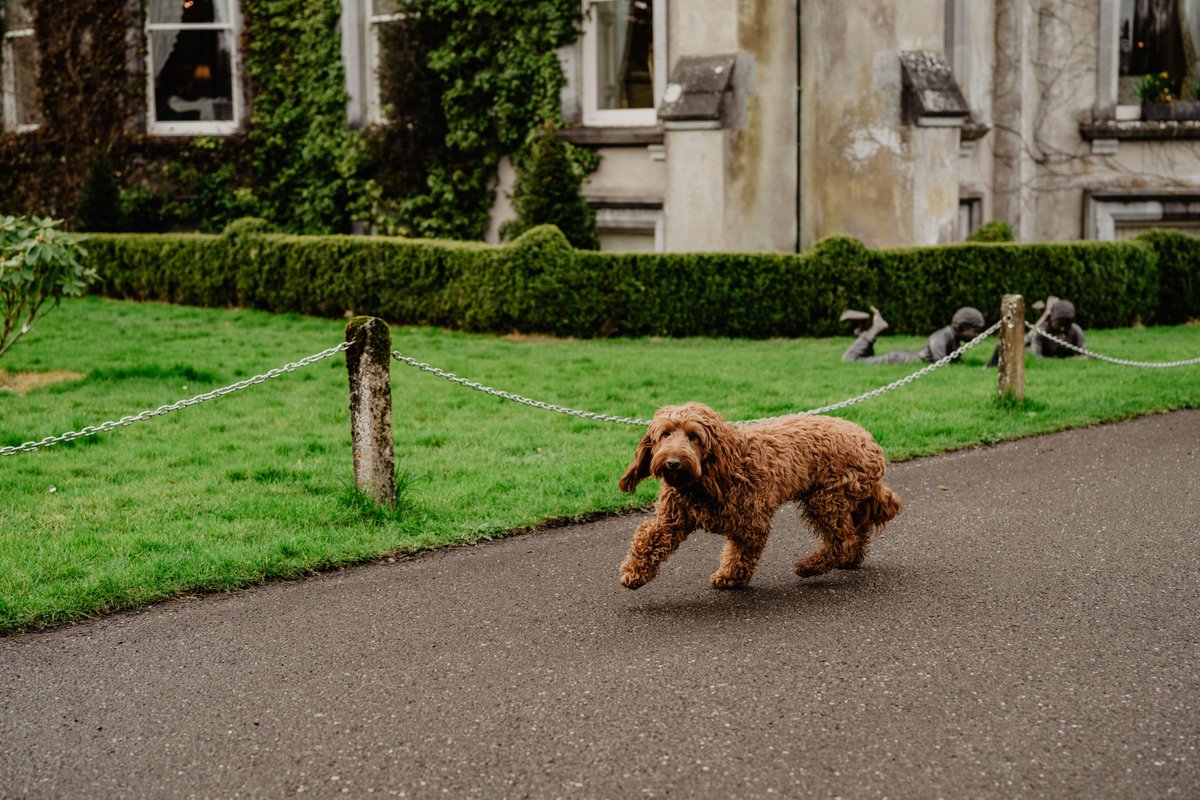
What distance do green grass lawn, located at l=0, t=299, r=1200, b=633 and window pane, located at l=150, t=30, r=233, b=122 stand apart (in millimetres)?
6495

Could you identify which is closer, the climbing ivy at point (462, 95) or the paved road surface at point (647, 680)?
the paved road surface at point (647, 680)

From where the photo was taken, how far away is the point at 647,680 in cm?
493

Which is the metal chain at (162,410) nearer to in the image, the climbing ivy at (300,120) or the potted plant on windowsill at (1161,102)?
the climbing ivy at (300,120)

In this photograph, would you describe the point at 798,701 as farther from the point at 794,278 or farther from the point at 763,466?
the point at 794,278

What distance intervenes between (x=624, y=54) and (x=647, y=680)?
47.3 feet

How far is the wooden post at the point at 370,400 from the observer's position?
7.21 m

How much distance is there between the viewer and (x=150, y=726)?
461cm

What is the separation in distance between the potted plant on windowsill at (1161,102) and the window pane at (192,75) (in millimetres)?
13473

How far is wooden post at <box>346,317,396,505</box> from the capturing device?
7.21m

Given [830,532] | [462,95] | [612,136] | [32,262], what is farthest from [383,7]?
[830,532]

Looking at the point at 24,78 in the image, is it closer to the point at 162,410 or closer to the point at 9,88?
the point at 9,88

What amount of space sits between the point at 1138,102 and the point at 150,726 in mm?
18482

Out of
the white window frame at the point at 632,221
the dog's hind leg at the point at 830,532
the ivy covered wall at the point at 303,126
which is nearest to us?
the dog's hind leg at the point at 830,532

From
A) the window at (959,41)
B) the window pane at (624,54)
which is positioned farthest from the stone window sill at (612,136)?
the window at (959,41)
